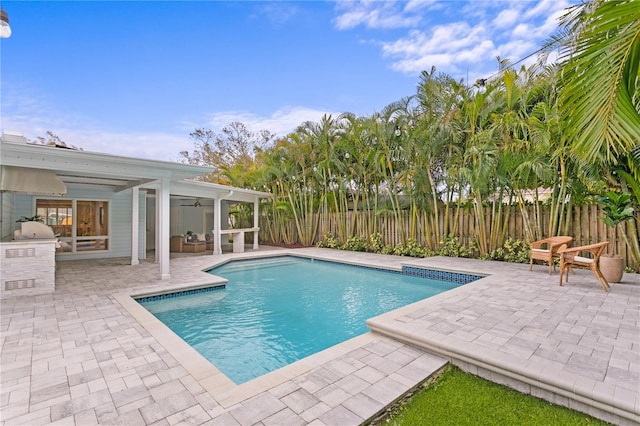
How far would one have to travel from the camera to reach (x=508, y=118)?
314 inches

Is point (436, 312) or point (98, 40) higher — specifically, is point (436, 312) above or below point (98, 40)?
below

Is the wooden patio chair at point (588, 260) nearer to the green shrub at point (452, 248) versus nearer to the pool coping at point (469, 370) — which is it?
the green shrub at point (452, 248)

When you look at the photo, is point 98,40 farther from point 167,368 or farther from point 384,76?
point 167,368

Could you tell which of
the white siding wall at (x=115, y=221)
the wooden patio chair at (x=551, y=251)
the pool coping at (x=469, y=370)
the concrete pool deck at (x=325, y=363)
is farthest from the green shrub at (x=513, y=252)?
the white siding wall at (x=115, y=221)

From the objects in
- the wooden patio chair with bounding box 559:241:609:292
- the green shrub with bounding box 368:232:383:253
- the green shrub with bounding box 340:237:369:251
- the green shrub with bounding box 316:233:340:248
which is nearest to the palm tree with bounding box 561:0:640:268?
the wooden patio chair with bounding box 559:241:609:292

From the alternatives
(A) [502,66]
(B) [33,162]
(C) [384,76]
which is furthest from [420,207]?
(B) [33,162]

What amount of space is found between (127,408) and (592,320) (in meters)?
5.54

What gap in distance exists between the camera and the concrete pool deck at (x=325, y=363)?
8.04 feet

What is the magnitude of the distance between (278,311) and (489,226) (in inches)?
283

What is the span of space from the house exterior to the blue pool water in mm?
2013

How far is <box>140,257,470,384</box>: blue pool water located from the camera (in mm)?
4250

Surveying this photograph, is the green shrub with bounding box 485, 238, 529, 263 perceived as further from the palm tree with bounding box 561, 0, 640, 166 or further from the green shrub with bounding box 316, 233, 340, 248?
the palm tree with bounding box 561, 0, 640, 166

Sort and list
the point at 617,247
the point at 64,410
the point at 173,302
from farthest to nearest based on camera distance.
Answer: the point at 617,247 < the point at 173,302 < the point at 64,410

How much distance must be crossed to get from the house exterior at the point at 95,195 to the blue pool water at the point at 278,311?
2.01 m
